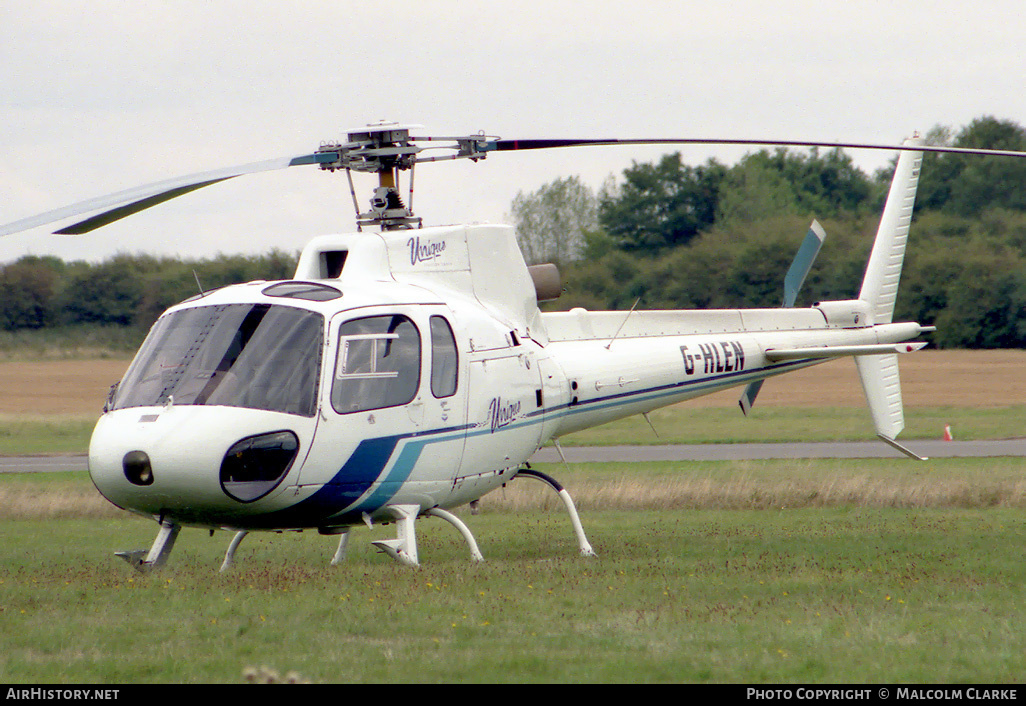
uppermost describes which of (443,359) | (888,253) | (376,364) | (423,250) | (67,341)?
(423,250)

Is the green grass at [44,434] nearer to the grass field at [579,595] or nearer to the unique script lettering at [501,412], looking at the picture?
the grass field at [579,595]

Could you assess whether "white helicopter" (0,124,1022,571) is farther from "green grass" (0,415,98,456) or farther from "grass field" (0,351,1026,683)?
"green grass" (0,415,98,456)

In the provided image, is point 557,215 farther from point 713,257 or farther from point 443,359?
point 443,359

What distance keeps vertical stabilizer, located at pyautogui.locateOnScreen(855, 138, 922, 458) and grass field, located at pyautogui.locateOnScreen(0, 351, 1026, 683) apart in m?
1.47

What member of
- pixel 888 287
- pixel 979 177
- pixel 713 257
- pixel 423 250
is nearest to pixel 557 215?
pixel 713 257

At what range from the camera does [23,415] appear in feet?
149

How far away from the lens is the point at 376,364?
1066 centimetres

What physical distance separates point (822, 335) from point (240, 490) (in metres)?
9.51

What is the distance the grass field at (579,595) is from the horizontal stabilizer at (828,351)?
6.99 feet

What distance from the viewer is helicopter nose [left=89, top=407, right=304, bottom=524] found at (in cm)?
964

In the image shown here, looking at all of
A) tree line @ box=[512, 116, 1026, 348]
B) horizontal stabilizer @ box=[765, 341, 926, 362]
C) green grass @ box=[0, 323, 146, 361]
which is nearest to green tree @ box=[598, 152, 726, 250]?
tree line @ box=[512, 116, 1026, 348]

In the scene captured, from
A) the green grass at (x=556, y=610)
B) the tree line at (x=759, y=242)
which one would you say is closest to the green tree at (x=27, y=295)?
the tree line at (x=759, y=242)

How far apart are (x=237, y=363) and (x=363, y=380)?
3.60ft

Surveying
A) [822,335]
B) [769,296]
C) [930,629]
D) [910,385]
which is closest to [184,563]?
[930,629]
